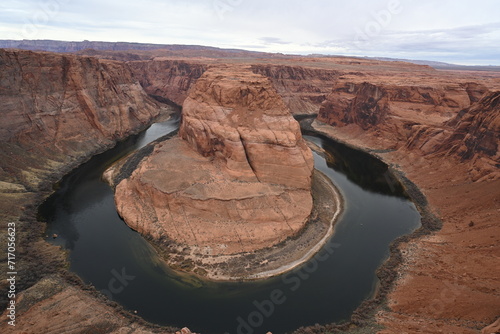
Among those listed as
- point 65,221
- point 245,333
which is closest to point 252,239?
point 245,333

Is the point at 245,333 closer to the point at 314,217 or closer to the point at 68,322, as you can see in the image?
the point at 68,322

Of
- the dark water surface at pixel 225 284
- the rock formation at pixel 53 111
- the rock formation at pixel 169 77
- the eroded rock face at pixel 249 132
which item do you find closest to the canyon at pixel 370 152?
the rock formation at pixel 53 111

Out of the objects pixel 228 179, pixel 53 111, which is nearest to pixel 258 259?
pixel 228 179

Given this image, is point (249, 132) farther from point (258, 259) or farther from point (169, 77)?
point (169, 77)

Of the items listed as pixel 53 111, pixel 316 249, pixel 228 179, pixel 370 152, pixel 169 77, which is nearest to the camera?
pixel 316 249

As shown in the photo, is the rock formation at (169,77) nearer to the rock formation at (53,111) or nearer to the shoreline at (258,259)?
the rock formation at (53,111)

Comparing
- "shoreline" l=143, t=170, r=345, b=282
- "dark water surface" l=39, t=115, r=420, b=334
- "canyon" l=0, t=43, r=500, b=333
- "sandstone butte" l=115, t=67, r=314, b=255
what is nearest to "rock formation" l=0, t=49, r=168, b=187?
"canyon" l=0, t=43, r=500, b=333

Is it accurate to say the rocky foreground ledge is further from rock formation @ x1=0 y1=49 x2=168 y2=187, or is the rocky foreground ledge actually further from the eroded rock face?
rock formation @ x1=0 y1=49 x2=168 y2=187
